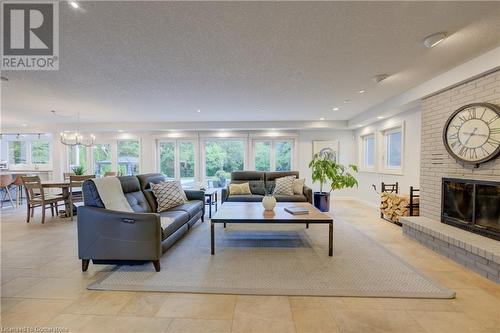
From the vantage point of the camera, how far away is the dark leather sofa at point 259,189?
15.9ft

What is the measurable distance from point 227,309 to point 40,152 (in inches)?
358

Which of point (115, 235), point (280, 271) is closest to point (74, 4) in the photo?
point (115, 235)

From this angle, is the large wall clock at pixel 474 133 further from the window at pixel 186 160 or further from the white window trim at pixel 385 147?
the window at pixel 186 160

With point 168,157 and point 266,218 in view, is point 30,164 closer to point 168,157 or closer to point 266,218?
point 168,157

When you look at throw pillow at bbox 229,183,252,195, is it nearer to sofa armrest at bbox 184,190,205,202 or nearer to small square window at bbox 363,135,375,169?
sofa armrest at bbox 184,190,205,202

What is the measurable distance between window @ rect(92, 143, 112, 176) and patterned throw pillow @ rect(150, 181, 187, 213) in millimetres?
4846

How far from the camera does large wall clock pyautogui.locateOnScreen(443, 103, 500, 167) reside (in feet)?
8.48

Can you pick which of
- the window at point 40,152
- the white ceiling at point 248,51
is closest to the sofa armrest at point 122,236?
the white ceiling at point 248,51

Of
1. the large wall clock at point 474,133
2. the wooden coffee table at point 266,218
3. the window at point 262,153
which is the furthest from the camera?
→ the window at point 262,153

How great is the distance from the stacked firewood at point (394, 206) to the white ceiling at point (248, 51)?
1.83m

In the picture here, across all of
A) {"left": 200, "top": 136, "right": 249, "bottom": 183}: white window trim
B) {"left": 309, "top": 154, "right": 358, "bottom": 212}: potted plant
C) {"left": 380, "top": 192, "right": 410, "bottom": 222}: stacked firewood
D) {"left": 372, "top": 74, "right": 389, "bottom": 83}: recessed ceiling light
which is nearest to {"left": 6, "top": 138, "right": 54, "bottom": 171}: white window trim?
{"left": 200, "top": 136, "right": 249, "bottom": 183}: white window trim

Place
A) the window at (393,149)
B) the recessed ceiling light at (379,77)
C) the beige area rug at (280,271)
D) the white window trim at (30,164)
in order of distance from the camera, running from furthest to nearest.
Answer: the white window trim at (30,164) < the window at (393,149) < the recessed ceiling light at (379,77) < the beige area rug at (280,271)

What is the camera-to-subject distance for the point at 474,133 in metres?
2.79

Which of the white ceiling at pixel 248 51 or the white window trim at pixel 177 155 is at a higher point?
the white ceiling at pixel 248 51
